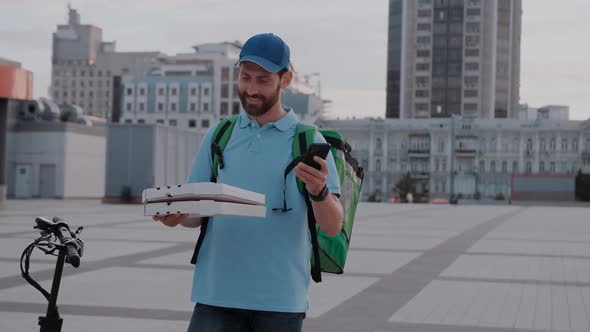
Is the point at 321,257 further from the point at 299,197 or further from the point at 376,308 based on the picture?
the point at 376,308

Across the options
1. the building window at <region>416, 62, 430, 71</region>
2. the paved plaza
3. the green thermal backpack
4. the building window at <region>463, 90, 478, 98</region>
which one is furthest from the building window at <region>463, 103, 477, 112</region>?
the green thermal backpack

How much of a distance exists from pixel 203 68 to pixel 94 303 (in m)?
124

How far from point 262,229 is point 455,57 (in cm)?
13418

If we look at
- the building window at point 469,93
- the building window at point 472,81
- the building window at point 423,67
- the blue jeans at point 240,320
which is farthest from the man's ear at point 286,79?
the building window at point 472,81

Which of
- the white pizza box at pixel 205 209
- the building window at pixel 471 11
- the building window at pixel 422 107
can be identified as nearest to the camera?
the white pizza box at pixel 205 209

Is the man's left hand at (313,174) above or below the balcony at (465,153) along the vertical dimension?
below

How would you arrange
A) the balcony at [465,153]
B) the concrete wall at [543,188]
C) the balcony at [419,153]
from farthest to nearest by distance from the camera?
the balcony at [419,153] → the balcony at [465,153] → the concrete wall at [543,188]

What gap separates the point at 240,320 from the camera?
3.20 metres

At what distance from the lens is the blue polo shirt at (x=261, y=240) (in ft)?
Result: 10.3

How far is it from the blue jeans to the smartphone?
585 mm

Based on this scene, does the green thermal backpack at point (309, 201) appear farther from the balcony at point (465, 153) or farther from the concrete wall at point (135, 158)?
the balcony at point (465, 153)

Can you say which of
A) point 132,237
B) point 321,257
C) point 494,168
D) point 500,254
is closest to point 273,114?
point 321,257

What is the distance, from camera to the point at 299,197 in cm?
321

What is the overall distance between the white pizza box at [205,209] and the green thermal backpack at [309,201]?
342mm
